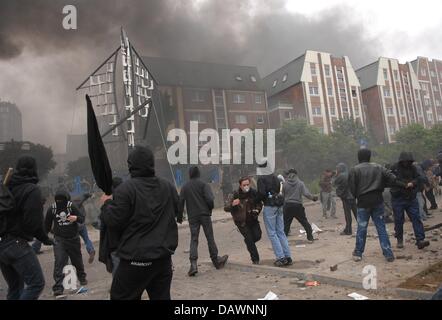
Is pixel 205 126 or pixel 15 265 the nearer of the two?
pixel 15 265

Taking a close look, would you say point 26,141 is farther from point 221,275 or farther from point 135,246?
point 135,246

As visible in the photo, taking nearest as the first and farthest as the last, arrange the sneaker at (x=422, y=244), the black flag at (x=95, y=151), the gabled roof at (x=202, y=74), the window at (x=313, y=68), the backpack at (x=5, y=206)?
the black flag at (x=95, y=151), the backpack at (x=5, y=206), the sneaker at (x=422, y=244), the gabled roof at (x=202, y=74), the window at (x=313, y=68)

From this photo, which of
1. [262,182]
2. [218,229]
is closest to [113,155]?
[218,229]

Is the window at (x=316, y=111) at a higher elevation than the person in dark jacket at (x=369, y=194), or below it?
higher

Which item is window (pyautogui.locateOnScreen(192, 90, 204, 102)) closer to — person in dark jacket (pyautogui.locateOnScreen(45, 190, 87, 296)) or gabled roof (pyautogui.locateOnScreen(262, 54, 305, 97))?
gabled roof (pyautogui.locateOnScreen(262, 54, 305, 97))

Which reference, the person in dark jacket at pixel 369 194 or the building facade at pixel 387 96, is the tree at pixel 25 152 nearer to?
the person in dark jacket at pixel 369 194

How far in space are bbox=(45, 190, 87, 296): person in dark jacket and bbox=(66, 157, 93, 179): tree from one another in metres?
19.4

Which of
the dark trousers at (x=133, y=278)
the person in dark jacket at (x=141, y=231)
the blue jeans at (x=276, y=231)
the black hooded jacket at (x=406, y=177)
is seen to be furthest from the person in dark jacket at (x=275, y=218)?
the dark trousers at (x=133, y=278)

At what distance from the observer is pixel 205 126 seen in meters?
34.8

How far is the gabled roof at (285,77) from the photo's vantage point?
40.0m

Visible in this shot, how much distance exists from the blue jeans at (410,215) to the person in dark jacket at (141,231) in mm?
4434

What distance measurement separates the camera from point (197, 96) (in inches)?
1352

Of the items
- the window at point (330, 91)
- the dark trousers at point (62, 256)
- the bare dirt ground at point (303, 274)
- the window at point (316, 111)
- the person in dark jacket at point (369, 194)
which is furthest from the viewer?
the window at point (330, 91)

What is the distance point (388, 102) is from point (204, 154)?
92.7 feet
